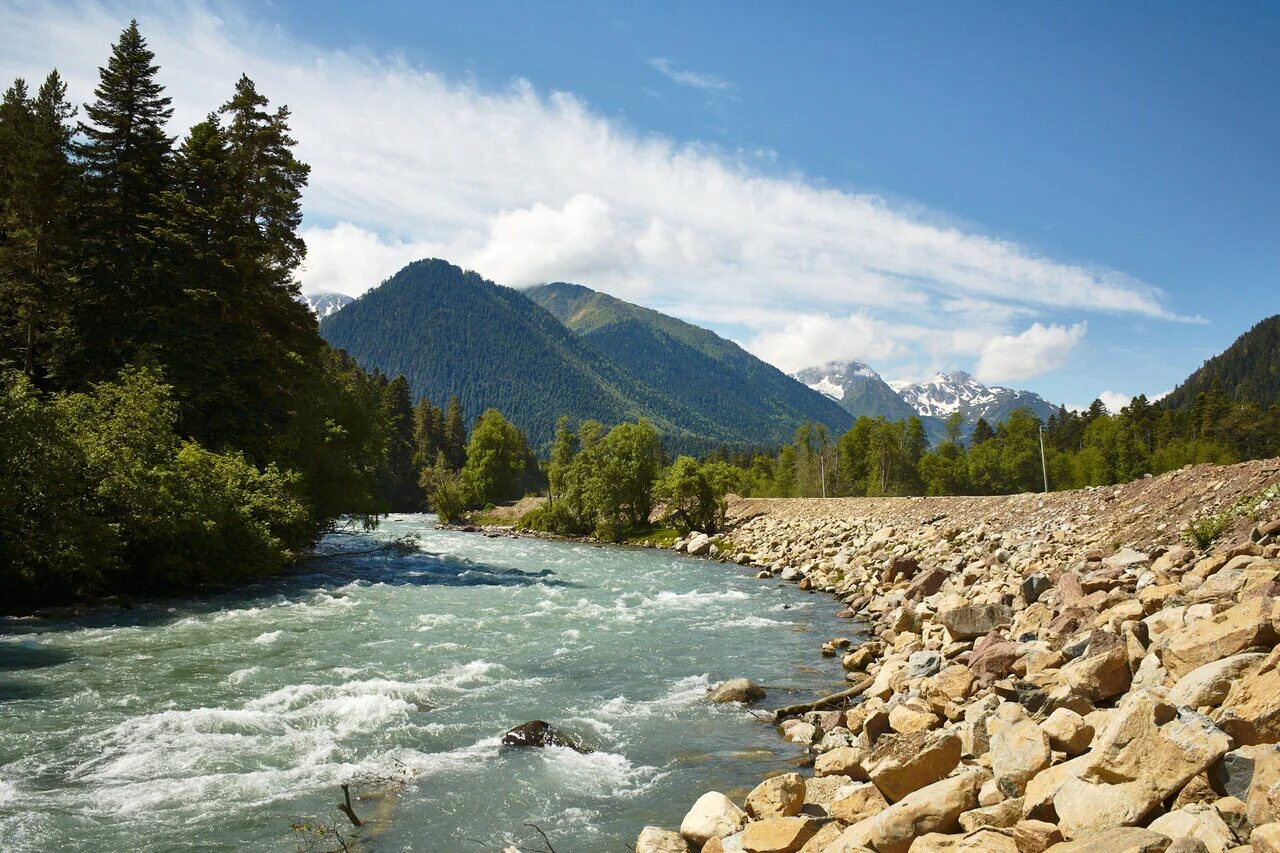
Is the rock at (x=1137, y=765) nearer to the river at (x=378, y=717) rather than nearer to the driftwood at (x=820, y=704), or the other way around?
the river at (x=378, y=717)

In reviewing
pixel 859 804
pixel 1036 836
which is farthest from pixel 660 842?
pixel 1036 836

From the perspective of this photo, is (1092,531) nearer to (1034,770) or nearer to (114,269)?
(1034,770)

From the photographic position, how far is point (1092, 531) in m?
23.9

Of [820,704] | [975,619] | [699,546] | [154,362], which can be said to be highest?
[154,362]

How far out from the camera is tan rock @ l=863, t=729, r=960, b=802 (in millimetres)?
7977

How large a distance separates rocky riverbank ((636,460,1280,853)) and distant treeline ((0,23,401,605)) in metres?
21.9

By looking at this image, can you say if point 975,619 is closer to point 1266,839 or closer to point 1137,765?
point 1137,765

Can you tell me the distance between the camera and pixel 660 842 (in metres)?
8.47

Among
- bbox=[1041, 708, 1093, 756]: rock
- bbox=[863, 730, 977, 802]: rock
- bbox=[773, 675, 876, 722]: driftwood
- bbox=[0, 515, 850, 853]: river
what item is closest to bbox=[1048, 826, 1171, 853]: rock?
bbox=[1041, 708, 1093, 756]: rock

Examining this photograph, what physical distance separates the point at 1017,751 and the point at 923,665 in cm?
669

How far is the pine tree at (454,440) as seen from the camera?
127194 millimetres

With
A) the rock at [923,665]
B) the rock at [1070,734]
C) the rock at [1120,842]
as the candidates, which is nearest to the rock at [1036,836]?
the rock at [1120,842]

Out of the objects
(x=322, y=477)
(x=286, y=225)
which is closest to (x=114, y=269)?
(x=286, y=225)

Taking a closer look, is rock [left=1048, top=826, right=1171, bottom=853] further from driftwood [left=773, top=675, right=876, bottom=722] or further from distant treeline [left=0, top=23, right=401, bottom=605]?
→ distant treeline [left=0, top=23, right=401, bottom=605]
